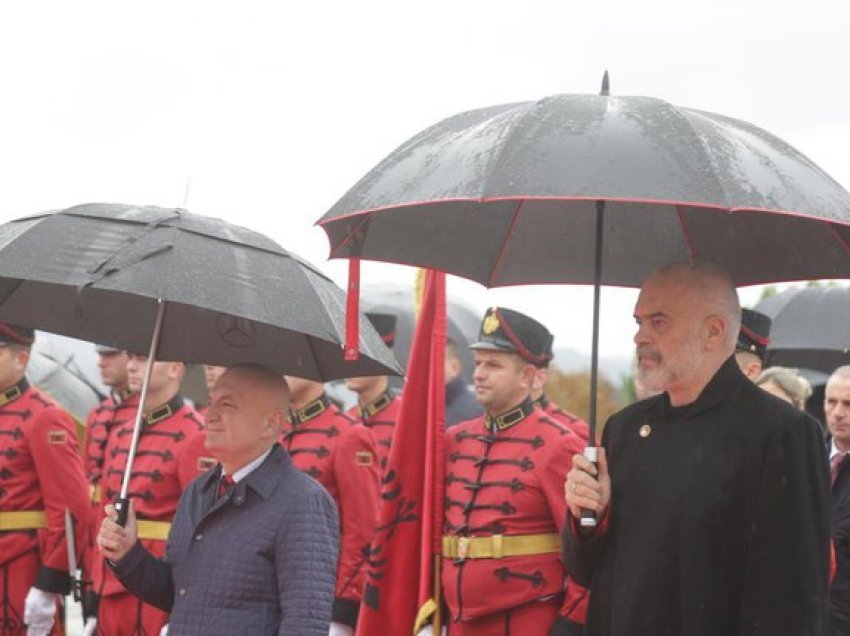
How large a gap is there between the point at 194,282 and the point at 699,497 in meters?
1.71

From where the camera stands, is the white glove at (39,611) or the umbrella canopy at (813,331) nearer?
the white glove at (39,611)

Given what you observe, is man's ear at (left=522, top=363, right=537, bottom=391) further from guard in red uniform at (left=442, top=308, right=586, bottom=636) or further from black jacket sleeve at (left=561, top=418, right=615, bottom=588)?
black jacket sleeve at (left=561, top=418, right=615, bottom=588)

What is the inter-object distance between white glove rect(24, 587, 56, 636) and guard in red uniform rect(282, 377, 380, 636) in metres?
1.46

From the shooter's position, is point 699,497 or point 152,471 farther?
point 152,471

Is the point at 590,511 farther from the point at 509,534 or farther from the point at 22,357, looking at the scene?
the point at 22,357

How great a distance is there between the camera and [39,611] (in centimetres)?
838

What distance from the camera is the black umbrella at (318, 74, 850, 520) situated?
416cm

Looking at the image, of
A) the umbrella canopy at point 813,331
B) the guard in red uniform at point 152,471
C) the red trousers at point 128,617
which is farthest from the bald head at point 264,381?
the umbrella canopy at point 813,331

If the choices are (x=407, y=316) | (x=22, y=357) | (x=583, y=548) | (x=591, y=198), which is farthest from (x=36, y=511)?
(x=407, y=316)

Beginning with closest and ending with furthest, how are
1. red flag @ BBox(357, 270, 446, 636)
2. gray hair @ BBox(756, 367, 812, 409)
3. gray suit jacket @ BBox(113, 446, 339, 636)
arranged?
gray suit jacket @ BBox(113, 446, 339, 636) < red flag @ BBox(357, 270, 446, 636) < gray hair @ BBox(756, 367, 812, 409)

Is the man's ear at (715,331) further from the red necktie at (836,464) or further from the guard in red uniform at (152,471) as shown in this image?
the guard in red uniform at (152,471)

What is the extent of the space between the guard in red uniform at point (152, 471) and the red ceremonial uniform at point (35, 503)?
23 cm

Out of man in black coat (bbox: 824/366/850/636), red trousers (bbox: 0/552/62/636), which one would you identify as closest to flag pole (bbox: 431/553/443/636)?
man in black coat (bbox: 824/366/850/636)

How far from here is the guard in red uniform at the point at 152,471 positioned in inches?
313
